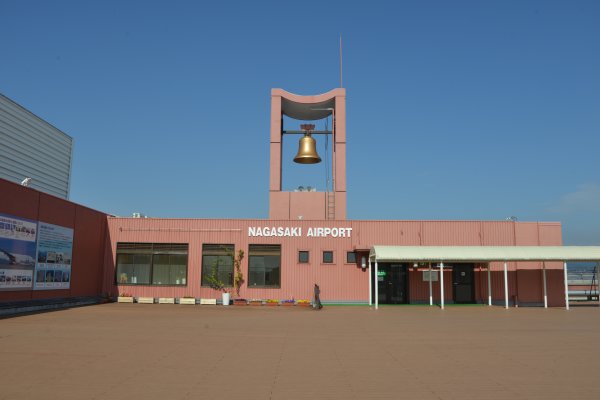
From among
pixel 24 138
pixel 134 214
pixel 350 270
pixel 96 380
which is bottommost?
pixel 96 380

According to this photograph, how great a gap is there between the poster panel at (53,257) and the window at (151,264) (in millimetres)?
4011

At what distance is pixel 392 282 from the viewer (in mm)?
27547

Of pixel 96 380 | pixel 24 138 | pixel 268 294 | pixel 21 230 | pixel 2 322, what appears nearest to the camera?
pixel 96 380

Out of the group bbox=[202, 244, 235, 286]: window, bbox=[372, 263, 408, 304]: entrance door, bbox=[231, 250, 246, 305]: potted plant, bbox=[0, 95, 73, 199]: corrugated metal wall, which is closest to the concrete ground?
bbox=[231, 250, 246, 305]: potted plant

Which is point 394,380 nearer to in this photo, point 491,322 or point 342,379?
point 342,379

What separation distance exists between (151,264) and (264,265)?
19.2 ft

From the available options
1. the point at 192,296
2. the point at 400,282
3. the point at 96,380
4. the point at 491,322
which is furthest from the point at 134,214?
the point at 96,380

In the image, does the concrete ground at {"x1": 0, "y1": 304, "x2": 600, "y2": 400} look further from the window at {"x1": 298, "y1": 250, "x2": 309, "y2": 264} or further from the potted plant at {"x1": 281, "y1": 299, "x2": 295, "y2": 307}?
the window at {"x1": 298, "y1": 250, "x2": 309, "y2": 264}

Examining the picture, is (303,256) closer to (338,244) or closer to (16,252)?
(338,244)

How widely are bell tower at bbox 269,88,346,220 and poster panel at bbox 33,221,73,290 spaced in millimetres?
10272

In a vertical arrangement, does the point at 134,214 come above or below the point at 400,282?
above

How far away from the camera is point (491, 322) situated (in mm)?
17969

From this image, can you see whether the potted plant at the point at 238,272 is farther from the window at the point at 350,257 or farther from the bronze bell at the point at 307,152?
the bronze bell at the point at 307,152

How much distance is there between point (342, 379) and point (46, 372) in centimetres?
482
